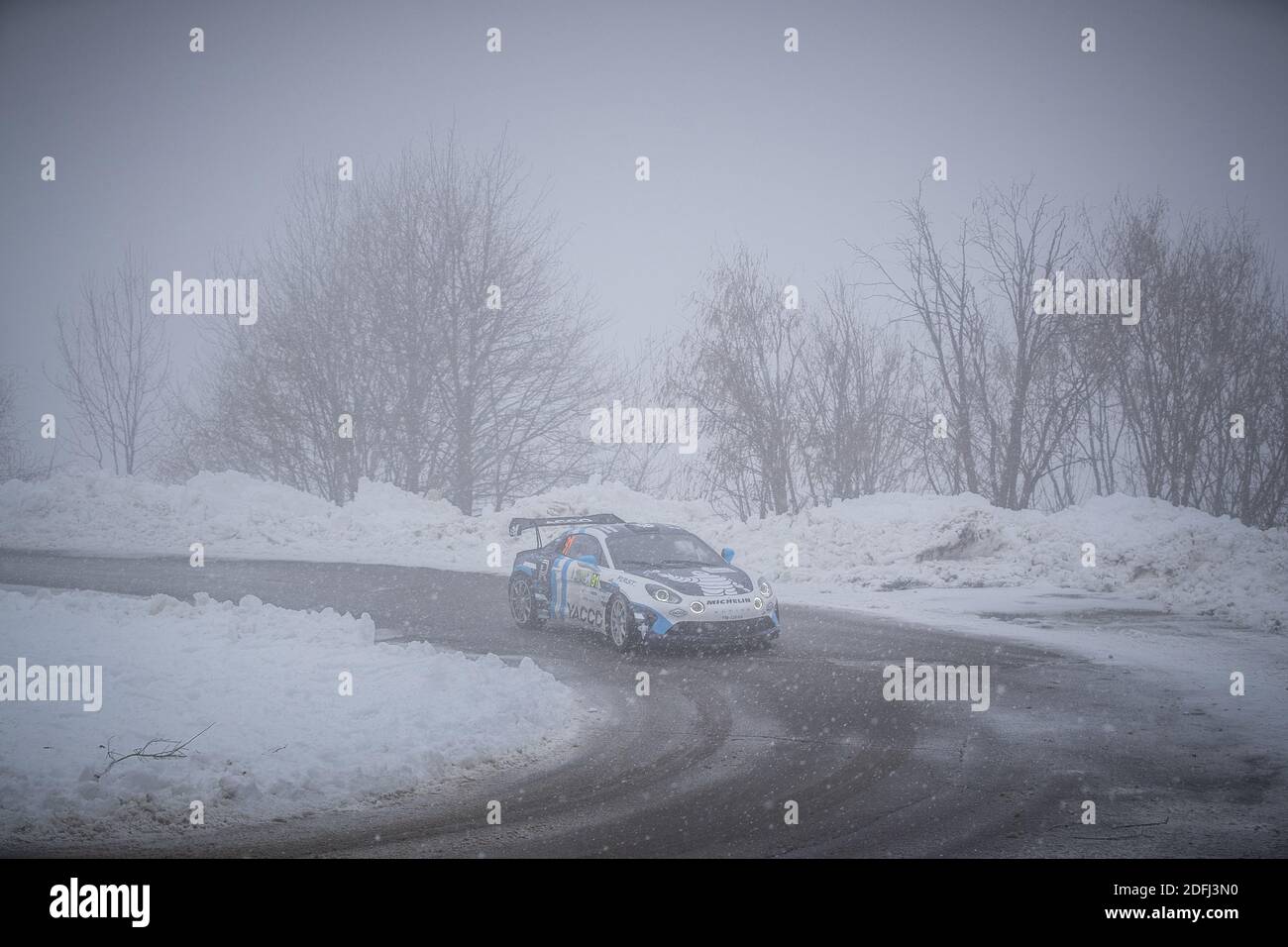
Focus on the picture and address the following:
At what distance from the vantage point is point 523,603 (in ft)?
44.8

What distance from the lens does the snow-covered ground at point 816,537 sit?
16.4 metres

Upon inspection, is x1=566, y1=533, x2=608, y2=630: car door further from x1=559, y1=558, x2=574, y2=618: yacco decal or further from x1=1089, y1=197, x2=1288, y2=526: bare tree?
x1=1089, y1=197, x2=1288, y2=526: bare tree

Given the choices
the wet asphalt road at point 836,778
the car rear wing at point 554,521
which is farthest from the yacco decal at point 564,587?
the wet asphalt road at point 836,778

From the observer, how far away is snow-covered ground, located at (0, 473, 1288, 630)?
1641 centimetres

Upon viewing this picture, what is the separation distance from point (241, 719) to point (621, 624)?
5.10 meters

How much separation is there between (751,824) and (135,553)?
21.8 m

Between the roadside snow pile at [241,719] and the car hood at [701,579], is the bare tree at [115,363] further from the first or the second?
the car hood at [701,579]

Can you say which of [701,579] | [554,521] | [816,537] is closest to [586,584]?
[701,579]

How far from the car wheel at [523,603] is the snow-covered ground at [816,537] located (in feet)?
18.7

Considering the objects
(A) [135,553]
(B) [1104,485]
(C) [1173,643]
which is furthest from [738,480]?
Result: (C) [1173,643]

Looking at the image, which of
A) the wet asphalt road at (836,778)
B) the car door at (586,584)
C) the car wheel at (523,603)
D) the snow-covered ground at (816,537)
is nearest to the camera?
the wet asphalt road at (836,778)

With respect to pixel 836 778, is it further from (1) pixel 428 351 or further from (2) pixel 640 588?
(1) pixel 428 351

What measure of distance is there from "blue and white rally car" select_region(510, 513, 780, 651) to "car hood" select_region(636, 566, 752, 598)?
12mm

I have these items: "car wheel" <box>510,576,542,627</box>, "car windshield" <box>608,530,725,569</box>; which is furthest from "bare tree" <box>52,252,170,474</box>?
"car windshield" <box>608,530,725,569</box>
